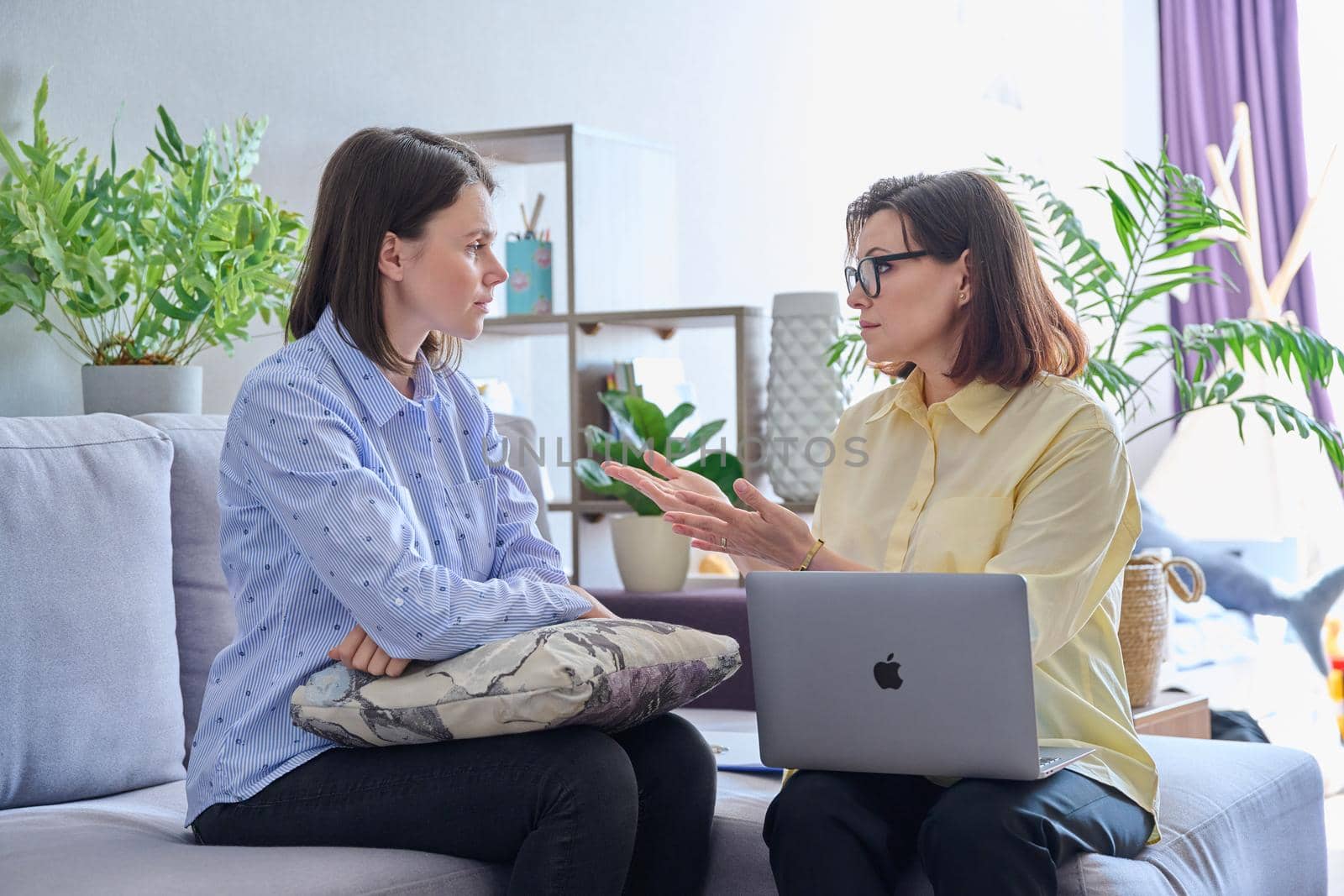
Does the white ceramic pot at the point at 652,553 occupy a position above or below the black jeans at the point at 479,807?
above

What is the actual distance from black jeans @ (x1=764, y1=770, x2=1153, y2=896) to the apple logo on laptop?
124mm

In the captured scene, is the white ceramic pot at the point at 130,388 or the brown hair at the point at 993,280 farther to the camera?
the white ceramic pot at the point at 130,388

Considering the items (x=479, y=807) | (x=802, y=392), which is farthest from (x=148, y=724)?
(x=802, y=392)

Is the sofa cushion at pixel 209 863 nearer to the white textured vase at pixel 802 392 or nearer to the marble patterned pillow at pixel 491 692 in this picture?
the marble patterned pillow at pixel 491 692

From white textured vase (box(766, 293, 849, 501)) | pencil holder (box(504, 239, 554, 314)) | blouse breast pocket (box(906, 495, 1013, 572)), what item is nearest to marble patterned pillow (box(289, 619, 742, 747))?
blouse breast pocket (box(906, 495, 1013, 572))

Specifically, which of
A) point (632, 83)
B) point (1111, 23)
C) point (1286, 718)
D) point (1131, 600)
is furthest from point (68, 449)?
point (1111, 23)

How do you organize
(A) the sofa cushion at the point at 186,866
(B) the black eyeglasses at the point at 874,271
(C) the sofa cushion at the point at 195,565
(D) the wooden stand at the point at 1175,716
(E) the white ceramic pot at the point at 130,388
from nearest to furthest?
(A) the sofa cushion at the point at 186,866 → (B) the black eyeglasses at the point at 874,271 → (C) the sofa cushion at the point at 195,565 → (E) the white ceramic pot at the point at 130,388 → (D) the wooden stand at the point at 1175,716

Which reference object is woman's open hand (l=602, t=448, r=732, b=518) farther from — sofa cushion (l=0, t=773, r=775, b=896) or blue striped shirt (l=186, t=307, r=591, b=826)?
sofa cushion (l=0, t=773, r=775, b=896)

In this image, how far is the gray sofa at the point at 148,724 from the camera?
1.40 metres

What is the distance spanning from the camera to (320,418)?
4.60ft

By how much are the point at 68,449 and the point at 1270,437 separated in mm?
4077

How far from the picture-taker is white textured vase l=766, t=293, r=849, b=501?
8.85ft

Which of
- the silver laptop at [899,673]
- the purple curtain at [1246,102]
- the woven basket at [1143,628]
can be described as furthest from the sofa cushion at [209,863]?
the purple curtain at [1246,102]

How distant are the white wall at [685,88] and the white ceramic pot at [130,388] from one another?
22 centimetres
